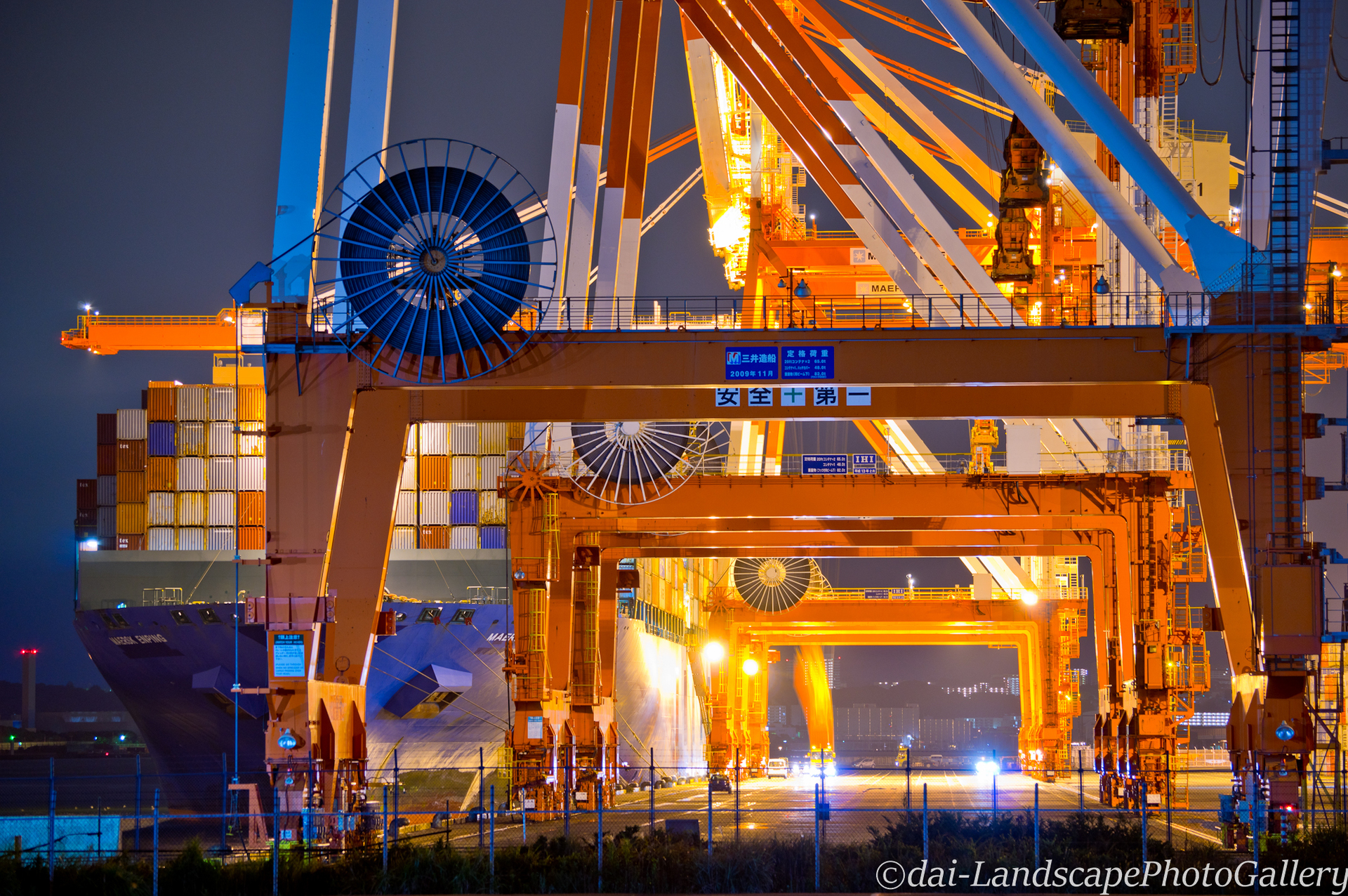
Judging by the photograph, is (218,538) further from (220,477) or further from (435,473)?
(435,473)

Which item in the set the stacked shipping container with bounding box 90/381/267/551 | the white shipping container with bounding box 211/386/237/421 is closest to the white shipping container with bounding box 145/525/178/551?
the stacked shipping container with bounding box 90/381/267/551

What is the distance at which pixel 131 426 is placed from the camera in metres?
43.4

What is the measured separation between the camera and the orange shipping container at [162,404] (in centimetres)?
4325

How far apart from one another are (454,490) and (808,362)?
22034 mm

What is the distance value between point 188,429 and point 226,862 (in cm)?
2419

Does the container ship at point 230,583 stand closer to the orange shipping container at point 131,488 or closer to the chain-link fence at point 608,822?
the orange shipping container at point 131,488

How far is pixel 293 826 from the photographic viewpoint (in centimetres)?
2291

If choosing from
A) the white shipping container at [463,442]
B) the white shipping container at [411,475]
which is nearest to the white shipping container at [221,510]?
the white shipping container at [411,475]

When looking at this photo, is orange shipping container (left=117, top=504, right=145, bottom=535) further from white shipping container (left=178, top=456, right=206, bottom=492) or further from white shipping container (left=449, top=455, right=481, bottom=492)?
white shipping container (left=449, top=455, right=481, bottom=492)

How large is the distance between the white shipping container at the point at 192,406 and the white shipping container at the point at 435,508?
7.20 m

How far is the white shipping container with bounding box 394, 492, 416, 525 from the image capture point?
4391 centimetres

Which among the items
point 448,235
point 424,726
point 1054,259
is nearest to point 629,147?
point 448,235

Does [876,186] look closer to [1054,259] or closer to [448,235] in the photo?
[448,235]

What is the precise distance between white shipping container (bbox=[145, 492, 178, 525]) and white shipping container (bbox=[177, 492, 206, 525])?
0.14 meters
